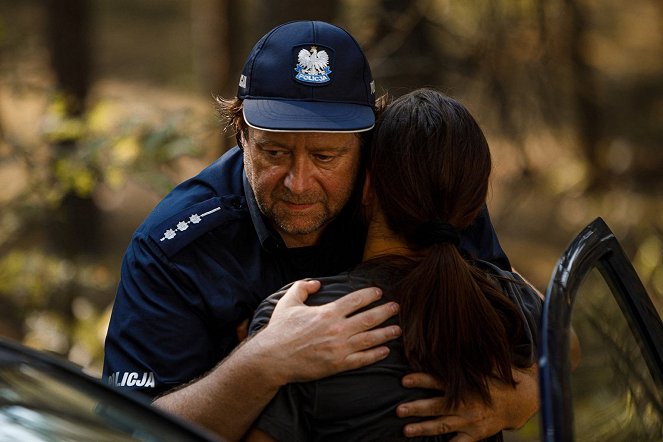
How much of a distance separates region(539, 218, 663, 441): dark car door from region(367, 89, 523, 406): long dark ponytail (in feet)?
0.65

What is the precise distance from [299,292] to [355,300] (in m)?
0.13

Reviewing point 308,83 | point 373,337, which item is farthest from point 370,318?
point 308,83

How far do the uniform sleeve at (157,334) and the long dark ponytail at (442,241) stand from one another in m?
0.58

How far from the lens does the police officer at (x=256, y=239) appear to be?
2596 millimetres

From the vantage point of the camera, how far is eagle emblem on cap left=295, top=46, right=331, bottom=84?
113 inches

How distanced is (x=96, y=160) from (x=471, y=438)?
376 cm

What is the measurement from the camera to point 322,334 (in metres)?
2.43

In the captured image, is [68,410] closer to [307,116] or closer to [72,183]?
[307,116]

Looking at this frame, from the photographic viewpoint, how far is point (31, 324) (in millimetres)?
7457

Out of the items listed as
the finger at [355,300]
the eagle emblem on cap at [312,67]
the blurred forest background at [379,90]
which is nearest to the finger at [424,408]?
the finger at [355,300]

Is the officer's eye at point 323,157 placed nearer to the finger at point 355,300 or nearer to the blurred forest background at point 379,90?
the finger at point 355,300

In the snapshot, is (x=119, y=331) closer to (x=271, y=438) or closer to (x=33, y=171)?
(x=271, y=438)

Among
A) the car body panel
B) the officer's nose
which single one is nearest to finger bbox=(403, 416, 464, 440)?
the car body panel

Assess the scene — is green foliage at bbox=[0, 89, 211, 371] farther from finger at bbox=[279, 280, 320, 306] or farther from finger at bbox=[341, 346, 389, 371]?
finger at bbox=[341, 346, 389, 371]
